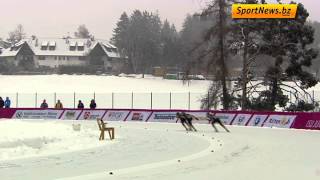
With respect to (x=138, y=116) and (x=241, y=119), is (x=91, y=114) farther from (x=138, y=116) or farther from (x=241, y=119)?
(x=241, y=119)

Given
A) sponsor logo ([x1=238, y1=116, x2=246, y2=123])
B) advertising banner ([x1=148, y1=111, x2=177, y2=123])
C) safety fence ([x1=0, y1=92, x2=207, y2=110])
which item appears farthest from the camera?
safety fence ([x1=0, y1=92, x2=207, y2=110])

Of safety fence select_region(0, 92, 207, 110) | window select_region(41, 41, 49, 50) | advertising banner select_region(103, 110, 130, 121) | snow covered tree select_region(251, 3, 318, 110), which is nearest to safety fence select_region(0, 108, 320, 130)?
advertising banner select_region(103, 110, 130, 121)

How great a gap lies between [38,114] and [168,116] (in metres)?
11.9

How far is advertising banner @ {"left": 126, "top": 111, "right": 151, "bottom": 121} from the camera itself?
41938 mm

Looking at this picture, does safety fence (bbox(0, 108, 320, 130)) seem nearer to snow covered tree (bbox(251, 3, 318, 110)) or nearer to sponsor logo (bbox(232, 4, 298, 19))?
snow covered tree (bbox(251, 3, 318, 110))

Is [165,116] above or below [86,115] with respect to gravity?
above

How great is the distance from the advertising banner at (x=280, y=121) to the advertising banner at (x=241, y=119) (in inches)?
57.9

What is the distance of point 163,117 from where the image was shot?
135 ft

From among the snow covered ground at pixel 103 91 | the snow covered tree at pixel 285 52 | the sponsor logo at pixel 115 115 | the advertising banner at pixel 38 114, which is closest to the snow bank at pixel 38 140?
the sponsor logo at pixel 115 115

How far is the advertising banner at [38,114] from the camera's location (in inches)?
1799

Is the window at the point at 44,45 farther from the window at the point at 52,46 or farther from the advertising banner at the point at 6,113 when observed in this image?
the advertising banner at the point at 6,113

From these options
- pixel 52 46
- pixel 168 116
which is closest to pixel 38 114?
pixel 168 116

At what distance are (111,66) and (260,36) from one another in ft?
287

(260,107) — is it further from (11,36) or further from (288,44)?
(11,36)
